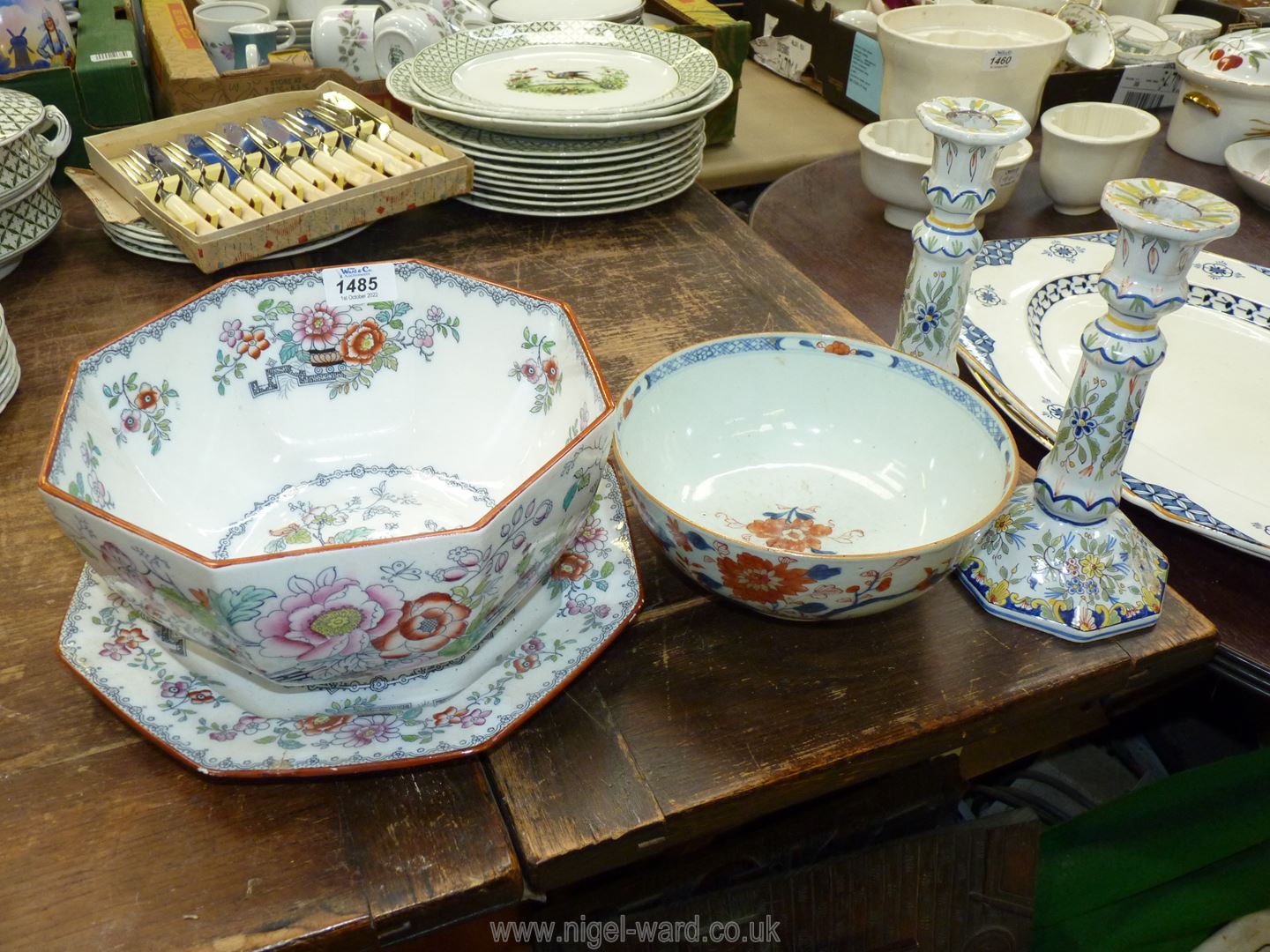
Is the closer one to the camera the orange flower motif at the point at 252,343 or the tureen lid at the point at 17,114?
the orange flower motif at the point at 252,343

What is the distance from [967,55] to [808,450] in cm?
76

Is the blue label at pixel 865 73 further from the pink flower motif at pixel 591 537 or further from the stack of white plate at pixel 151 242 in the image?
the pink flower motif at pixel 591 537

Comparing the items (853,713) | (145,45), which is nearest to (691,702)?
(853,713)

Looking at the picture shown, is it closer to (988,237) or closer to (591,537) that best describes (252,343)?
(591,537)

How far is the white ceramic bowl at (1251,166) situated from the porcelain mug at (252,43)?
4.23 ft

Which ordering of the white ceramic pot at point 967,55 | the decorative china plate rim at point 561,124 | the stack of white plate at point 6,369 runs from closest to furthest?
the stack of white plate at point 6,369 < the decorative china plate rim at point 561,124 < the white ceramic pot at point 967,55

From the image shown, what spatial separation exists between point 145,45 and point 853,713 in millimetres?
1474

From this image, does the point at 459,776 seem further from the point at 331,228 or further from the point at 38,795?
the point at 331,228


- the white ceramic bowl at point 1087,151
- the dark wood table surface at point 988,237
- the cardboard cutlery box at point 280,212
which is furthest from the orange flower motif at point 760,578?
the white ceramic bowl at point 1087,151

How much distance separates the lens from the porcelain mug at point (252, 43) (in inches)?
53.2

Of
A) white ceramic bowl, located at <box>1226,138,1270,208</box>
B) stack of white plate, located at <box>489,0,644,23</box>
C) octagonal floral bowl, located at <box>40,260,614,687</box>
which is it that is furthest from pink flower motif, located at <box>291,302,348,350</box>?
white ceramic bowl, located at <box>1226,138,1270,208</box>

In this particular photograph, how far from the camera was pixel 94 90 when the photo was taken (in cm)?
122

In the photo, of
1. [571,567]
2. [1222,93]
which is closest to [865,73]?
[1222,93]

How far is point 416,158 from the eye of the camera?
3.61ft
